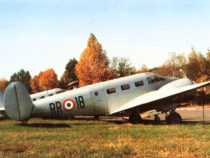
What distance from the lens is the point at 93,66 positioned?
108 feet

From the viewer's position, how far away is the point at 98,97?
13914 mm

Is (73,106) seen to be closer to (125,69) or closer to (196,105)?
(196,105)

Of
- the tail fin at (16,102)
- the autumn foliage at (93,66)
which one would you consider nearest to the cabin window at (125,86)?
the tail fin at (16,102)

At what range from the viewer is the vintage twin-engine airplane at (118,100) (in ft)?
43.1

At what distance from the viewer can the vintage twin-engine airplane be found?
13.1 m

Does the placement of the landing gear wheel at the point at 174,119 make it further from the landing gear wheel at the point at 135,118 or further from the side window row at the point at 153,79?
the side window row at the point at 153,79

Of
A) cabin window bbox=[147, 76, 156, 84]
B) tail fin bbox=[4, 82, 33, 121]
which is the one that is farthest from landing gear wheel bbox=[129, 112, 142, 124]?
tail fin bbox=[4, 82, 33, 121]

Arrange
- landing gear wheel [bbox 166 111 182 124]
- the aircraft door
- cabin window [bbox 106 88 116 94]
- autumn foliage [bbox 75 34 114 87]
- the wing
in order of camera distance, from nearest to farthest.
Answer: the wing < landing gear wheel [bbox 166 111 182 124] < the aircraft door < cabin window [bbox 106 88 116 94] < autumn foliage [bbox 75 34 114 87]

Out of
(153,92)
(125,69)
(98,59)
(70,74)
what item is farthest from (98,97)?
(70,74)

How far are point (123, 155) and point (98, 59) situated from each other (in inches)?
1115

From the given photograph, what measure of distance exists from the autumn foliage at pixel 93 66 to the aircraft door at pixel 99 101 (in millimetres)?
18475

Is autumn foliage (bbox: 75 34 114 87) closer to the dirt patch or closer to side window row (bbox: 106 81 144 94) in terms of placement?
side window row (bbox: 106 81 144 94)

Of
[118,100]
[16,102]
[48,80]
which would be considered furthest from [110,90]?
[48,80]

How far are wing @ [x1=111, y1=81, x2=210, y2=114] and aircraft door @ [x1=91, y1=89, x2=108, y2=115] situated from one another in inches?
30.3
